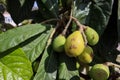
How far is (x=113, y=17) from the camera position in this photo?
140 cm

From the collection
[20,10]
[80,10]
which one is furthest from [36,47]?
[20,10]

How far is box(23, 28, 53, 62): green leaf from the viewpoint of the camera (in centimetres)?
124

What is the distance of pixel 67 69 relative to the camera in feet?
4.07

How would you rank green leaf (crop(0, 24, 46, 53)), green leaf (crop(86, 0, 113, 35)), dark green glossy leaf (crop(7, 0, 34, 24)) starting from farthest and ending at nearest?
dark green glossy leaf (crop(7, 0, 34, 24))
green leaf (crop(86, 0, 113, 35))
green leaf (crop(0, 24, 46, 53))

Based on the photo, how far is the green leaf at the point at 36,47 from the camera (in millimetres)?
1236

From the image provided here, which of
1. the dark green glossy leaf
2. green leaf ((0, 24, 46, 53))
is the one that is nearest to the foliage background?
green leaf ((0, 24, 46, 53))

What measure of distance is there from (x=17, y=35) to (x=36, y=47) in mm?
87

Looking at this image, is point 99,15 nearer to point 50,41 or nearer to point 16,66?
point 50,41

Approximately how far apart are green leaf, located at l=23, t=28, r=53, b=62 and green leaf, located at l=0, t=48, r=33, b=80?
4 centimetres

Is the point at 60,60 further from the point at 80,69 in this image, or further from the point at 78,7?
the point at 78,7

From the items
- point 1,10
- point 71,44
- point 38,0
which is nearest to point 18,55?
point 71,44

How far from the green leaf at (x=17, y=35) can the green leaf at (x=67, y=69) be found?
126 mm

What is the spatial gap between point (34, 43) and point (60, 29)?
0.11m

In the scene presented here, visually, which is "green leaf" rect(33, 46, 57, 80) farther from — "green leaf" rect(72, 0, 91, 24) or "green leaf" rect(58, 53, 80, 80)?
"green leaf" rect(72, 0, 91, 24)
